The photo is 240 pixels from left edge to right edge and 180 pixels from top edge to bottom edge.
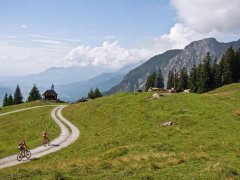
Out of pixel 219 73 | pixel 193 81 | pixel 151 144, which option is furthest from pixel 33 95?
pixel 151 144

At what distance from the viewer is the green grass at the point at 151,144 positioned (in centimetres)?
2389

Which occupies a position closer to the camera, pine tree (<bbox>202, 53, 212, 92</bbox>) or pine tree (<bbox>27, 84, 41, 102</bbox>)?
pine tree (<bbox>202, 53, 212, 92</bbox>)

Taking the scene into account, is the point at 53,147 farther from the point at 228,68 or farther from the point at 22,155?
the point at 228,68

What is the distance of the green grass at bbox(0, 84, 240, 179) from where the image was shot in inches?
941

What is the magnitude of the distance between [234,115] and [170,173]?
108 feet

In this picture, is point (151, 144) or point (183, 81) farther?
point (183, 81)

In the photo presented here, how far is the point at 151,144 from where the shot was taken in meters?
37.3

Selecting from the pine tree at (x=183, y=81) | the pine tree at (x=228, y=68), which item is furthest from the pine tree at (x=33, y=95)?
the pine tree at (x=228, y=68)

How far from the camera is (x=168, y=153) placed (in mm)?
31531

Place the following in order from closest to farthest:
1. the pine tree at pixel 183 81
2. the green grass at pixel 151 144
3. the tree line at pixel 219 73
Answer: the green grass at pixel 151 144 → the tree line at pixel 219 73 → the pine tree at pixel 183 81

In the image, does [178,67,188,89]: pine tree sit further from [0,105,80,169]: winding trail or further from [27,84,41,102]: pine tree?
[0,105,80,169]: winding trail

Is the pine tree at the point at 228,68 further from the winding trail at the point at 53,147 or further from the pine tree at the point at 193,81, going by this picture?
the winding trail at the point at 53,147

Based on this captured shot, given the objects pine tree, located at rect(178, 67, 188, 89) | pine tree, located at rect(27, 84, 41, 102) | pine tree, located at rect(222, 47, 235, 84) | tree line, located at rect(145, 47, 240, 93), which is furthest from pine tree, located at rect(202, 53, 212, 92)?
pine tree, located at rect(27, 84, 41, 102)

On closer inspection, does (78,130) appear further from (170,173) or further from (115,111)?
(170,173)
